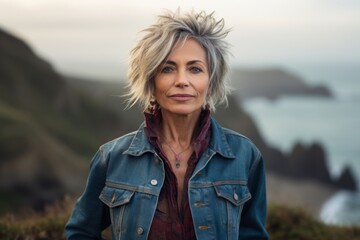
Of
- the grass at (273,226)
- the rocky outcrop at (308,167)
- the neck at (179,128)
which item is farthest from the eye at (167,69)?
the rocky outcrop at (308,167)

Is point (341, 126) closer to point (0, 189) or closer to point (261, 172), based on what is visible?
point (0, 189)

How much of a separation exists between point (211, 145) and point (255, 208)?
0.42 meters

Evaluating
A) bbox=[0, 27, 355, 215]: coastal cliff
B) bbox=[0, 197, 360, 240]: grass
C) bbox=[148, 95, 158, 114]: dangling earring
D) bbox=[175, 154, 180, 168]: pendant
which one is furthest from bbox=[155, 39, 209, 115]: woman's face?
bbox=[0, 27, 355, 215]: coastal cliff

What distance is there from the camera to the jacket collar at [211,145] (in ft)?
9.83

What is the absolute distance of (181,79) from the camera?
2.86 m

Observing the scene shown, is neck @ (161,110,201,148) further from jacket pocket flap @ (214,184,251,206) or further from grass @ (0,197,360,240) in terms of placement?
grass @ (0,197,360,240)

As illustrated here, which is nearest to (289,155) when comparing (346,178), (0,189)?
(346,178)

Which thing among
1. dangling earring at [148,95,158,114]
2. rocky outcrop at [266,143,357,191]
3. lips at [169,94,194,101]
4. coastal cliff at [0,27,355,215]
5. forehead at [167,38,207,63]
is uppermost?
forehead at [167,38,207,63]

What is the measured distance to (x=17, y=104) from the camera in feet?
89.5

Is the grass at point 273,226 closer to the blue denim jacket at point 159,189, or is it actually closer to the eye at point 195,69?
the blue denim jacket at point 159,189

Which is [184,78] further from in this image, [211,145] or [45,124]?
[45,124]

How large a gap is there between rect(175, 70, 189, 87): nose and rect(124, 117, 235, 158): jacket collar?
0.33 metres

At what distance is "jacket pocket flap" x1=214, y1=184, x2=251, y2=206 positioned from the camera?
2939 mm

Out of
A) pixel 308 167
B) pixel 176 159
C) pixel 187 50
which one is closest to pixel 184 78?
pixel 187 50
